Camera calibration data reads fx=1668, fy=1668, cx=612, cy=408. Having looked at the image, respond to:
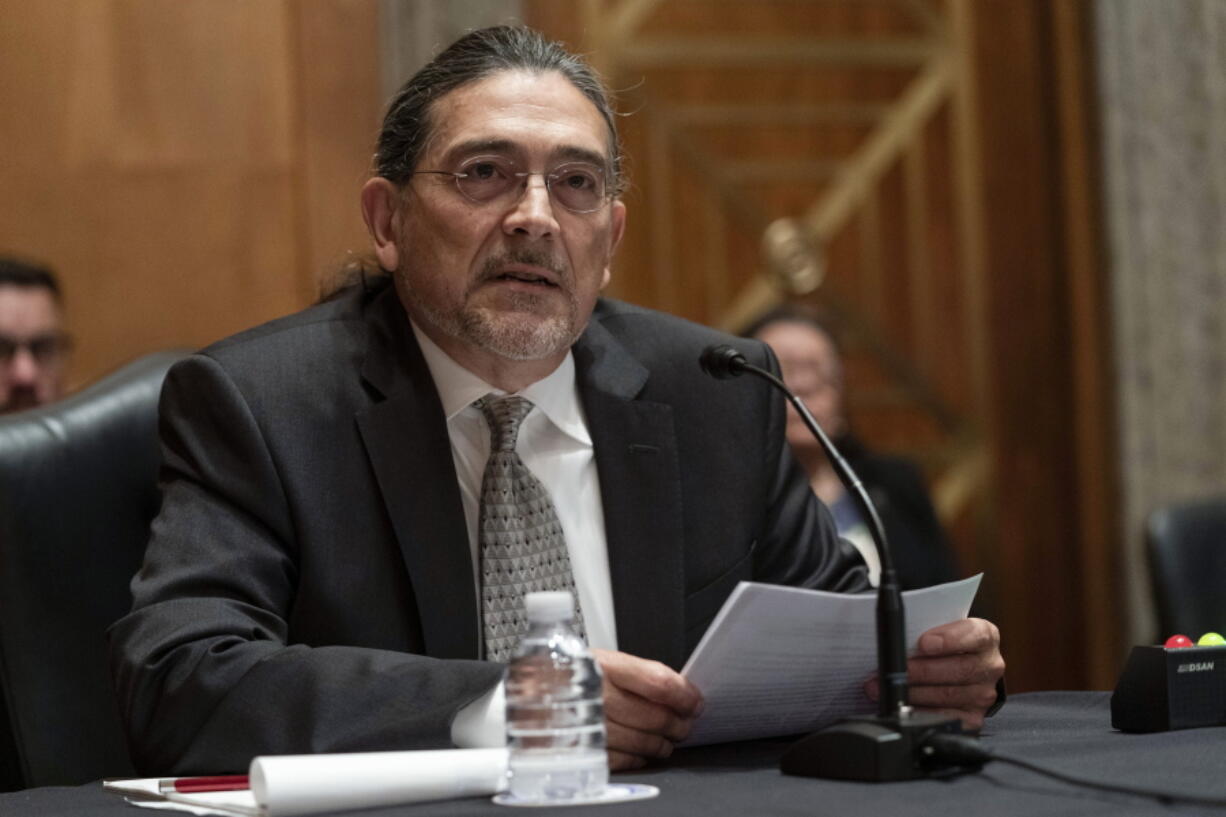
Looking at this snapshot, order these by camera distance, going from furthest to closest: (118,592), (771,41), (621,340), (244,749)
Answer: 1. (771,41)
2. (621,340)
3. (118,592)
4. (244,749)

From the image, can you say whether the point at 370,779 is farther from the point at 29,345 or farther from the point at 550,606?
the point at 29,345

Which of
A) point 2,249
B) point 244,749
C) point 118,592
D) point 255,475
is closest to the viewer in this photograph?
point 244,749

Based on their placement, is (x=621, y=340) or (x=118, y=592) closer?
(x=118, y=592)

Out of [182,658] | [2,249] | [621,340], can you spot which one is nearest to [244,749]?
[182,658]

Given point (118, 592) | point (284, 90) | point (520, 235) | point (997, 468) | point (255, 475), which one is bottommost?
point (997, 468)

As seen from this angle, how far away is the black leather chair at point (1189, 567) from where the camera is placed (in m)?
3.15

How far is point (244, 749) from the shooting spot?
1.65 meters

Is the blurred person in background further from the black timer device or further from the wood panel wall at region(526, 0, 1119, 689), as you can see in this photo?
the black timer device

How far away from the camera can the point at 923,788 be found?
1.36 meters

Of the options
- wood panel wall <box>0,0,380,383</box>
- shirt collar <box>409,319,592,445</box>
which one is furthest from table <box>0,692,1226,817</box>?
wood panel wall <box>0,0,380,383</box>

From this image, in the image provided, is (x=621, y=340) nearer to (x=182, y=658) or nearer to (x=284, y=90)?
(x=182, y=658)

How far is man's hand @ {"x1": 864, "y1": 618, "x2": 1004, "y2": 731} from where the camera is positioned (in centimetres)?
174

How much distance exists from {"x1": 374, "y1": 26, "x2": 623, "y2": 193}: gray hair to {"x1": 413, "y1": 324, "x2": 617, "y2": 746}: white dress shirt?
256 millimetres

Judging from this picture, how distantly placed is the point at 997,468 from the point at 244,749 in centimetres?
369
